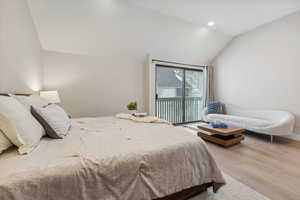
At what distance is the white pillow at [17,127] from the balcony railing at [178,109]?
3538 mm

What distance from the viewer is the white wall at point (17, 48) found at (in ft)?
5.39

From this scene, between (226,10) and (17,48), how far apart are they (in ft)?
12.6

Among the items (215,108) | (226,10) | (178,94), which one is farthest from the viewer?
(178,94)

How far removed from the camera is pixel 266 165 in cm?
209

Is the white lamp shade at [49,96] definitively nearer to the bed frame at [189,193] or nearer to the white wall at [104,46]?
the white wall at [104,46]

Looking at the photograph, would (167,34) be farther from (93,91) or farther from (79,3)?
(93,91)

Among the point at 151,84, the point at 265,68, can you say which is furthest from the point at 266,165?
the point at 151,84

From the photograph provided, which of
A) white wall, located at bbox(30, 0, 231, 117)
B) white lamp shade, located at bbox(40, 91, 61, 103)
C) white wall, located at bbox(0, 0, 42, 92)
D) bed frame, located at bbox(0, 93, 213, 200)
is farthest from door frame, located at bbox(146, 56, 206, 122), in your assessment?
bed frame, located at bbox(0, 93, 213, 200)

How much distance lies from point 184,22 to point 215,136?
9.10 ft

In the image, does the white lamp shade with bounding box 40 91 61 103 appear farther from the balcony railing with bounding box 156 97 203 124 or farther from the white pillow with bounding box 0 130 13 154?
the balcony railing with bounding box 156 97 203 124

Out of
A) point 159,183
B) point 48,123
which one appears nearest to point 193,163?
point 159,183

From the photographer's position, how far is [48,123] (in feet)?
4.44

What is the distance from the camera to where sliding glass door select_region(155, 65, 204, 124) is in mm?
4488

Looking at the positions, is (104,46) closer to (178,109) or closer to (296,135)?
(178,109)
